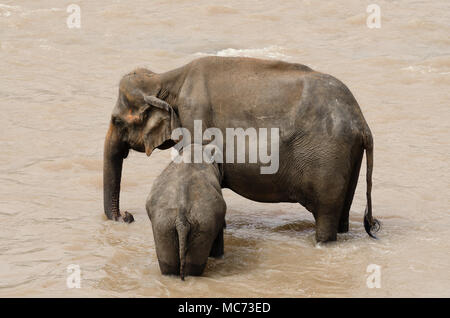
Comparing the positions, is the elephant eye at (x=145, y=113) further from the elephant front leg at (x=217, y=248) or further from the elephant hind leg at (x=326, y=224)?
the elephant hind leg at (x=326, y=224)

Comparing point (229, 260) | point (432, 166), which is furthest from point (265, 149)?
point (432, 166)

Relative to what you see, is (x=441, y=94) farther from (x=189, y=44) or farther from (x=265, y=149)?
(x=265, y=149)

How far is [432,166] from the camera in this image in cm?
1070

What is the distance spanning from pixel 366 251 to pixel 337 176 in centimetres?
77

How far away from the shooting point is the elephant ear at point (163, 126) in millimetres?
7559

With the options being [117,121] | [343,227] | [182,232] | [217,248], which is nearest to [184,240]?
[182,232]

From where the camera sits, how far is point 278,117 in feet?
24.2

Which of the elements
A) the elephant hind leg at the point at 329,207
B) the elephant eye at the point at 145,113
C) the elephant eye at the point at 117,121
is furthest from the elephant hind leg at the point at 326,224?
the elephant eye at the point at 117,121

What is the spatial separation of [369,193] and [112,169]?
2.45m

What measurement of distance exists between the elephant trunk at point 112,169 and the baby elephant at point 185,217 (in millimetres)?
1355

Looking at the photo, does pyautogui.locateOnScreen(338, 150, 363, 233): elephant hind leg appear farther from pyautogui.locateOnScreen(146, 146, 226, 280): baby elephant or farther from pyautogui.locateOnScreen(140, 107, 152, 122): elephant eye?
pyautogui.locateOnScreen(140, 107, 152, 122): elephant eye

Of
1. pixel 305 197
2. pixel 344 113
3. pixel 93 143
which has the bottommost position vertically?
pixel 93 143

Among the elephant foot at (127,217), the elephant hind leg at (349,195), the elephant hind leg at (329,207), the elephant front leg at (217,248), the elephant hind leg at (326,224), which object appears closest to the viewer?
the elephant front leg at (217,248)
